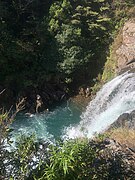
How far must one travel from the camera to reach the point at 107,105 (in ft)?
43.7

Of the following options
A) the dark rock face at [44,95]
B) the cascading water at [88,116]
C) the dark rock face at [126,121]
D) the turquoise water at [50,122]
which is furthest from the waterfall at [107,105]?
the dark rock face at [44,95]

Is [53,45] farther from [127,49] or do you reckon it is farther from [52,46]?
[127,49]

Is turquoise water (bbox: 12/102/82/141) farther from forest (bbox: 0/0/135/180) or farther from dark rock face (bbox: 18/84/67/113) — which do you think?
forest (bbox: 0/0/135/180)

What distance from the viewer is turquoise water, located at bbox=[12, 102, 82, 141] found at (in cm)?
1244

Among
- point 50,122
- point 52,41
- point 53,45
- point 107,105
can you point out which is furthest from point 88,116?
point 52,41

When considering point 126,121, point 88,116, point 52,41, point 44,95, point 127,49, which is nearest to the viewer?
point 126,121

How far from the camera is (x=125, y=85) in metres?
13.1

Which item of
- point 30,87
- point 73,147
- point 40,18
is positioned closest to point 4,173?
point 73,147

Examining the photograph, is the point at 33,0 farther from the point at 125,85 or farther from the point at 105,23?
the point at 125,85

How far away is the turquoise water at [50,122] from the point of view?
12.4 metres

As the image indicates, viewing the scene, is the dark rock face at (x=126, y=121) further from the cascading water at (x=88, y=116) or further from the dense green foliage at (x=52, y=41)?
the dense green foliage at (x=52, y=41)

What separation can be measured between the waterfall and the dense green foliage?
6.05 ft

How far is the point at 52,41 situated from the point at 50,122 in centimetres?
387

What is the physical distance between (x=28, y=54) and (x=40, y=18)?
2185 millimetres
